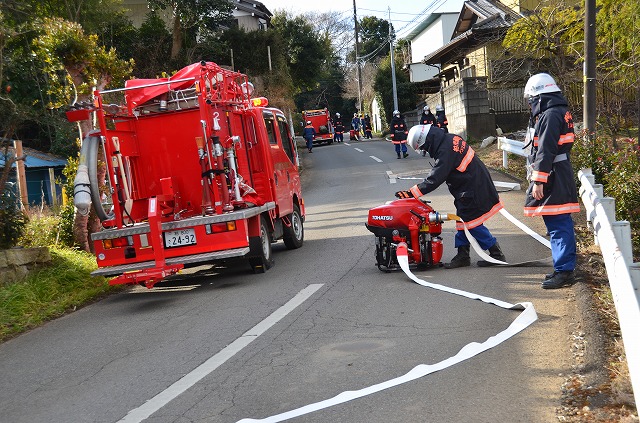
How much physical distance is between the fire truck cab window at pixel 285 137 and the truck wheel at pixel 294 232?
3.15 ft

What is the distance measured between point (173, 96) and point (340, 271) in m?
3.45

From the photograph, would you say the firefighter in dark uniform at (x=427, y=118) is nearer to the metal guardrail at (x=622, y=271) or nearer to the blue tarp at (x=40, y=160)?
the blue tarp at (x=40, y=160)

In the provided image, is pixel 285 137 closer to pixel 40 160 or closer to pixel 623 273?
pixel 623 273

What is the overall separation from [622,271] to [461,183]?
448 cm

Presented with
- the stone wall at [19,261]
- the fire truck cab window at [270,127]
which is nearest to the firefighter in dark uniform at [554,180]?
the fire truck cab window at [270,127]

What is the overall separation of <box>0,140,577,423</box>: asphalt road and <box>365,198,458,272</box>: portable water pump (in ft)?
0.78

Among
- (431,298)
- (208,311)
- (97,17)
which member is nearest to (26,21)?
(208,311)

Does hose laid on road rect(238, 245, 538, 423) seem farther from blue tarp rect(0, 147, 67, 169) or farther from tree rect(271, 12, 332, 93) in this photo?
tree rect(271, 12, 332, 93)

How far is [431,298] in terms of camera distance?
294 inches

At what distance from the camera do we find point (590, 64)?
51.4ft

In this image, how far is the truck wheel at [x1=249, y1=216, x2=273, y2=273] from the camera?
396 inches

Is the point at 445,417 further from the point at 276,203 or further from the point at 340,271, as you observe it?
the point at 276,203

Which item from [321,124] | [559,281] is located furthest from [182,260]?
[321,124]

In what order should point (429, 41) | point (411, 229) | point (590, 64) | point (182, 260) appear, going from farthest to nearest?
point (429, 41)
point (590, 64)
point (182, 260)
point (411, 229)
